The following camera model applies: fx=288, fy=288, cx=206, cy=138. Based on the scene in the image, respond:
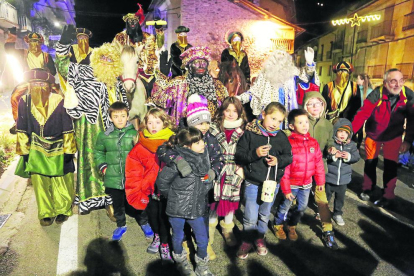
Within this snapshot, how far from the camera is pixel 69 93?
13.2 feet

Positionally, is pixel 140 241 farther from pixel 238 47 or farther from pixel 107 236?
pixel 238 47

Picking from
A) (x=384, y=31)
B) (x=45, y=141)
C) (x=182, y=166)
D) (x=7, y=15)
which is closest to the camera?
(x=182, y=166)

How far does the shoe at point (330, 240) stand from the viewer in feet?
12.0

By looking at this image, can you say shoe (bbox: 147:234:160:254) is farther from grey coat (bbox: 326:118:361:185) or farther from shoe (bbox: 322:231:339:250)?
grey coat (bbox: 326:118:361:185)

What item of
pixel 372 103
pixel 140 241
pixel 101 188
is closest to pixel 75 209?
pixel 101 188

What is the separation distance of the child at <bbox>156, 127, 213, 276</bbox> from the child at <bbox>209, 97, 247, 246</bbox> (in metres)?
0.56

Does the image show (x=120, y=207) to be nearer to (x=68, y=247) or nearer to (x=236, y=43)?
(x=68, y=247)

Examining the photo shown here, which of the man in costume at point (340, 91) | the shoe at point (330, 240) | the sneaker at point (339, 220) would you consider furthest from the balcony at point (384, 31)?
the shoe at point (330, 240)

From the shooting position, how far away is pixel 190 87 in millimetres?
4309

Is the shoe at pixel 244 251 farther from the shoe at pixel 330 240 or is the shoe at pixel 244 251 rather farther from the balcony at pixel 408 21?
the balcony at pixel 408 21

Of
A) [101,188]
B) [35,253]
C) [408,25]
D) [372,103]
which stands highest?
[408,25]

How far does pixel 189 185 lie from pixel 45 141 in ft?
7.88

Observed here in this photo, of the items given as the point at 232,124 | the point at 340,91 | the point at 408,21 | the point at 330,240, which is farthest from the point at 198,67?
the point at 408,21

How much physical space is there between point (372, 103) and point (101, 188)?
15.3 feet
